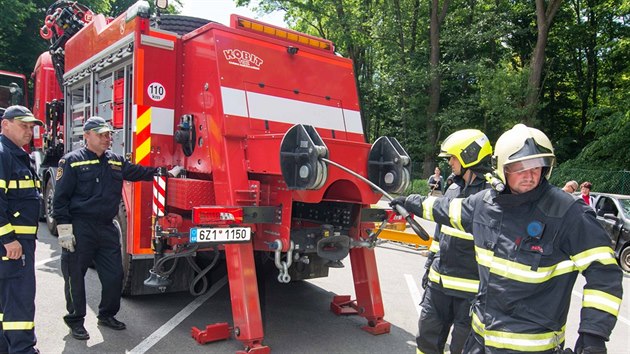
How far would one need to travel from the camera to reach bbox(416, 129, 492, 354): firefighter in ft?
9.96

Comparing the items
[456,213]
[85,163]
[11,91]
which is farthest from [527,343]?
[11,91]

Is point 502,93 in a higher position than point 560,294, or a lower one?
higher

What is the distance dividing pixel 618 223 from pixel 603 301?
8.66 meters

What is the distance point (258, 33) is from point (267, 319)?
2860mm

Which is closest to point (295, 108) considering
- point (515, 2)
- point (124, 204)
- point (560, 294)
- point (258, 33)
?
point (258, 33)

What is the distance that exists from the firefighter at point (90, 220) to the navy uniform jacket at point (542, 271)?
3.35 meters

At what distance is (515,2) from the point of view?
23.5 metres

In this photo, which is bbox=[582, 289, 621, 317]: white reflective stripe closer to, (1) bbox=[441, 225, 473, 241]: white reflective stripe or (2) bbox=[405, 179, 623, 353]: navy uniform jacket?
(2) bbox=[405, 179, 623, 353]: navy uniform jacket

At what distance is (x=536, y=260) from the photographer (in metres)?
2.04

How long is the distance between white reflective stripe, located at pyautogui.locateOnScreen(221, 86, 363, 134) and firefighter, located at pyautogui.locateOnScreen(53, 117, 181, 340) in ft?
3.79

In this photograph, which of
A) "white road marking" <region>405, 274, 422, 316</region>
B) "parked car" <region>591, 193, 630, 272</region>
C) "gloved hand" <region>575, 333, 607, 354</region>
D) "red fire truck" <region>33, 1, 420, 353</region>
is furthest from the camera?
"parked car" <region>591, 193, 630, 272</region>

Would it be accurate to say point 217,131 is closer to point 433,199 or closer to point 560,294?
point 433,199

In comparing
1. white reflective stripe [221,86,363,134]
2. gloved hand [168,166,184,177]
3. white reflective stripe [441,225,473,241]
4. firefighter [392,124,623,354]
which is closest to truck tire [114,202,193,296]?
gloved hand [168,166,184,177]

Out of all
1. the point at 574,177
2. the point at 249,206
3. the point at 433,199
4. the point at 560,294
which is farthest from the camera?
the point at 574,177
